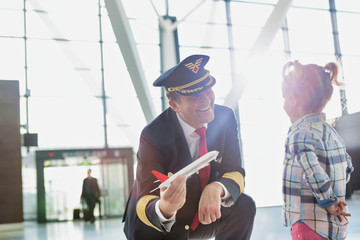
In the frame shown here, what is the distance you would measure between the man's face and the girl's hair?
2.17 ft

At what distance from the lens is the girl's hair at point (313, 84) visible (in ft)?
7.38

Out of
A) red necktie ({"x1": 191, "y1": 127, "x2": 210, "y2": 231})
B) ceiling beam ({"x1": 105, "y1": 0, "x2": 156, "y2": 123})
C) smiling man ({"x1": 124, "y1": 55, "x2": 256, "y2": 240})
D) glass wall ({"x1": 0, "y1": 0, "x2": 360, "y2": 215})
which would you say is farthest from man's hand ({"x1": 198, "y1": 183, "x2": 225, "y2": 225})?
glass wall ({"x1": 0, "y1": 0, "x2": 360, "y2": 215})

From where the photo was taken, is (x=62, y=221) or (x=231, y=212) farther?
(x=62, y=221)

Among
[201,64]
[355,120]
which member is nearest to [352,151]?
[355,120]

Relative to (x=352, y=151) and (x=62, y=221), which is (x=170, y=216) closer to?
(x=352, y=151)

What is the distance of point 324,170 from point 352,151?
4.17 m

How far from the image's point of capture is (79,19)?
1317cm

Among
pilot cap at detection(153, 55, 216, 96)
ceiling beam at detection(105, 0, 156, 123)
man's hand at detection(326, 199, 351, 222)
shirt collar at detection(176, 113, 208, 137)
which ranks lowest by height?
man's hand at detection(326, 199, 351, 222)

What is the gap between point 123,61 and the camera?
39.3 ft

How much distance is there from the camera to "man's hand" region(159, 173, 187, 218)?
55.0 inches

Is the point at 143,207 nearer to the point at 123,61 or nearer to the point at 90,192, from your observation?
the point at 123,61

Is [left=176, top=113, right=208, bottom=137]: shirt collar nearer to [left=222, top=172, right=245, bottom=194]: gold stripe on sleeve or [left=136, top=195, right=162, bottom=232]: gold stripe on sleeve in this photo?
[left=222, top=172, right=245, bottom=194]: gold stripe on sleeve

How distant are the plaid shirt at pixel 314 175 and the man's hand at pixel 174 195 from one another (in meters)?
0.81

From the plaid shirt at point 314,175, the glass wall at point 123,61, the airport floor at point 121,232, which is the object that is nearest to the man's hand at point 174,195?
the plaid shirt at point 314,175
